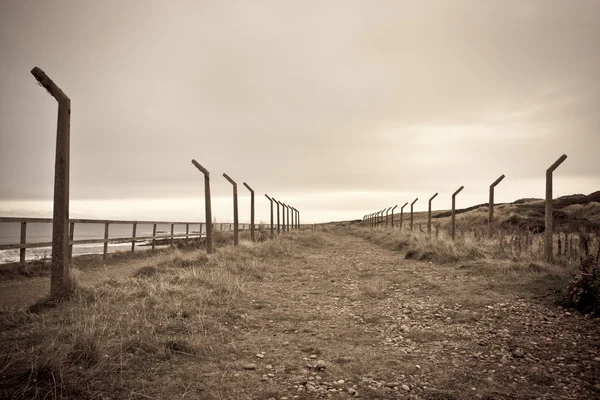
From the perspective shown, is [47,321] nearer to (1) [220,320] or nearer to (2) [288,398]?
(1) [220,320]

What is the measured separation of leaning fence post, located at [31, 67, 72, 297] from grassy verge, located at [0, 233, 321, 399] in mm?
303

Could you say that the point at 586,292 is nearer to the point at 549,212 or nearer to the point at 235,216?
the point at 549,212

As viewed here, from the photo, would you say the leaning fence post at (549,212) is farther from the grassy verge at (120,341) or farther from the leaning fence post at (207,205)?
the leaning fence post at (207,205)

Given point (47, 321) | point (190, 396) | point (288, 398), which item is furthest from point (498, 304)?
point (47, 321)

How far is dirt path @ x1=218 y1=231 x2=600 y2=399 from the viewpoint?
2.73 m

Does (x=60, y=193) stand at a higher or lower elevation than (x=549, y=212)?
higher

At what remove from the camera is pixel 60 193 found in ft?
16.2

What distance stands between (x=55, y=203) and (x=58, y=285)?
1.13 metres

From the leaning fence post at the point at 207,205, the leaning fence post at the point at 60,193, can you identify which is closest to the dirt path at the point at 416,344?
the leaning fence post at the point at 60,193

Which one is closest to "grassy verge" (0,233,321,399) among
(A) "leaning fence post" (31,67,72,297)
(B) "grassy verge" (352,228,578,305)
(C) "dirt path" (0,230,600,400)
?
(C) "dirt path" (0,230,600,400)

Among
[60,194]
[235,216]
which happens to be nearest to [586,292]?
[60,194]

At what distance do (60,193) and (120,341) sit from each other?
8.95ft

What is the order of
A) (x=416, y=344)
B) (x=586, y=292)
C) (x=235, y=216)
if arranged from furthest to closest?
(x=235, y=216) < (x=586, y=292) < (x=416, y=344)

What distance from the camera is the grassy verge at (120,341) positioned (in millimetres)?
2520
